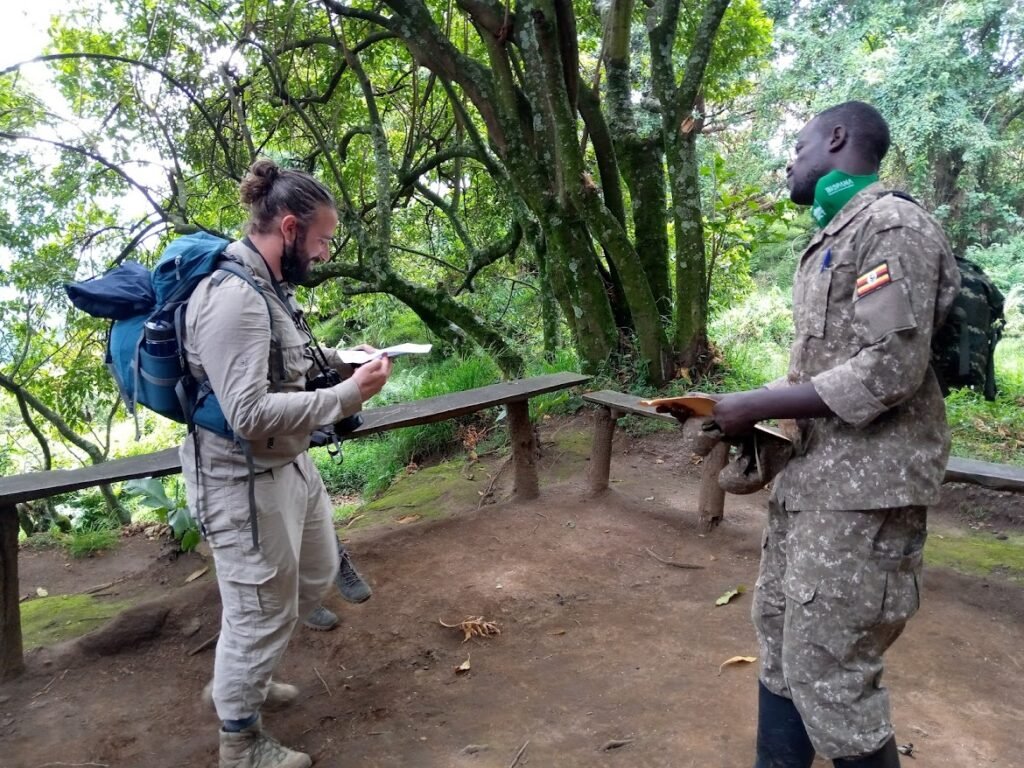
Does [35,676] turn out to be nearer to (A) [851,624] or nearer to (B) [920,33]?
(A) [851,624]

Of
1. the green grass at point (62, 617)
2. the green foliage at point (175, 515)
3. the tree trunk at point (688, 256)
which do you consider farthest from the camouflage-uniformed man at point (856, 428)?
the tree trunk at point (688, 256)

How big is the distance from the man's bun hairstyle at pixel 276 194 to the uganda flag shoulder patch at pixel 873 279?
1.48 meters

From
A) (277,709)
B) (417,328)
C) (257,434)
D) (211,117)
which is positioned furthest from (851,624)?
(417,328)

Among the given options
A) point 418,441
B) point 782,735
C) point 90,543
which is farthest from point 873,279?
point 90,543

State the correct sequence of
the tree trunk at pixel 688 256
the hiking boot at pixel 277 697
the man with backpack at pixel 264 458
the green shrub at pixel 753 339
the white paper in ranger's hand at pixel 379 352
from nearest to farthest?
the man with backpack at pixel 264 458 < the white paper in ranger's hand at pixel 379 352 < the hiking boot at pixel 277 697 < the tree trunk at pixel 688 256 < the green shrub at pixel 753 339

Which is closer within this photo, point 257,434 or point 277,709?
point 257,434

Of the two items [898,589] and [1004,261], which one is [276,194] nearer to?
[898,589]

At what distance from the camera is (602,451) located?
4715mm

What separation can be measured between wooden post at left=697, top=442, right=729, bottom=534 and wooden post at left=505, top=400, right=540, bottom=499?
109cm

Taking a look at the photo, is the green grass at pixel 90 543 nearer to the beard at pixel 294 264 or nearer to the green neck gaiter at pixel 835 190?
the beard at pixel 294 264

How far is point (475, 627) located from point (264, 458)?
4.98ft

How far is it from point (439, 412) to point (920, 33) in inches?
472

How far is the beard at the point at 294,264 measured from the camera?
2.26 metres

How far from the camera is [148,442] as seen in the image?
11.7 meters
